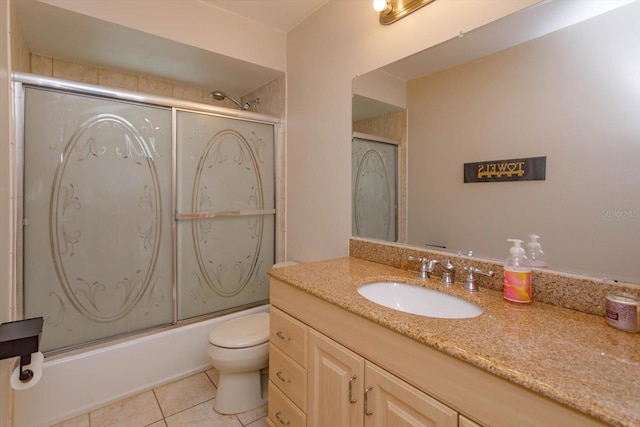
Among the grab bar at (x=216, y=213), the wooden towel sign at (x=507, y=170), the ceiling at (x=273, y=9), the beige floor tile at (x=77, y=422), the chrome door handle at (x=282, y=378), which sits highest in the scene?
the ceiling at (x=273, y=9)

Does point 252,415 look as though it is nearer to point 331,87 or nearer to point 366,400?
point 366,400

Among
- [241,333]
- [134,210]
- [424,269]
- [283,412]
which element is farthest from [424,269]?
[134,210]

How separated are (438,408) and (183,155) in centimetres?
192

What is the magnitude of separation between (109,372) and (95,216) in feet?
2.90

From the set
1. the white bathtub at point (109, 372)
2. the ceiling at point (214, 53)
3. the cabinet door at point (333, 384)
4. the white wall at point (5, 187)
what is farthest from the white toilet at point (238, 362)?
the ceiling at point (214, 53)

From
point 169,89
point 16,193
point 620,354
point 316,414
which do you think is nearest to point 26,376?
point 316,414

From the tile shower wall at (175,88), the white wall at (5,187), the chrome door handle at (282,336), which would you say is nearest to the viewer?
the white wall at (5,187)

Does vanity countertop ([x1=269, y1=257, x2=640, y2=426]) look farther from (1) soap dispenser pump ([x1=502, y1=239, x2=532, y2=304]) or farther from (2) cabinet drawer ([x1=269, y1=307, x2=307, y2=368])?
(2) cabinet drawer ([x1=269, y1=307, x2=307, y2=368])

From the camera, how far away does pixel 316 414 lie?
1.08 metres

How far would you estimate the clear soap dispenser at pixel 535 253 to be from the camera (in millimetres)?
1004

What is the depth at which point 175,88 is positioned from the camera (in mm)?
2424

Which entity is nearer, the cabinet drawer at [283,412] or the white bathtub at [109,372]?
the cabinet drawer at [283,412]

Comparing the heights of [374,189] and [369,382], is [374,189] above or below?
above

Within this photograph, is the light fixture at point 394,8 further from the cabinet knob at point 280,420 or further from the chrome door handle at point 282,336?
the cabinet knob at point 280,420
